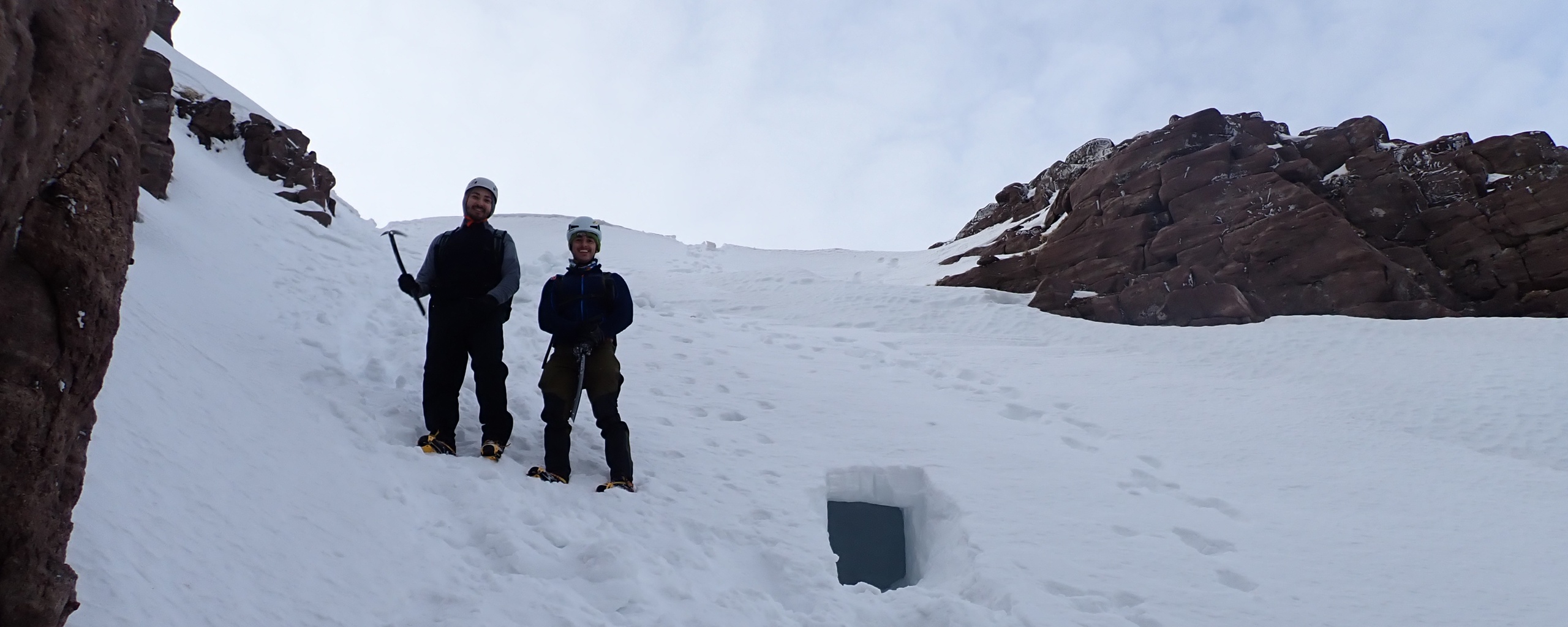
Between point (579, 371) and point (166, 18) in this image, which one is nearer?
point (579, 371)

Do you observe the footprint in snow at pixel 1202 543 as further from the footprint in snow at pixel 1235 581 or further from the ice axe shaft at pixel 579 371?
the ice axe shaft at pixel 579 371

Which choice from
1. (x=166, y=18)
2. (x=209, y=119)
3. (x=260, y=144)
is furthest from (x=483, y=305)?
(x=166, y=18)

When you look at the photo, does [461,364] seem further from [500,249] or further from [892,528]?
[892,528]

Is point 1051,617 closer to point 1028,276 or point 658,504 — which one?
point 658,504

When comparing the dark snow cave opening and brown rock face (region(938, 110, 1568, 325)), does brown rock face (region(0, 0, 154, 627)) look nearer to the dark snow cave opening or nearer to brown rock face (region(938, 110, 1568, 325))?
the dark snow cave opening

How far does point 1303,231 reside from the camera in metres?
16.1

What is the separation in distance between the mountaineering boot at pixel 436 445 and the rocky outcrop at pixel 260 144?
12884mm

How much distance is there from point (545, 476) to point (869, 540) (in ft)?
11.8

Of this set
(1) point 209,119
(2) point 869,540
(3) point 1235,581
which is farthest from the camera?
(1) point 209,119

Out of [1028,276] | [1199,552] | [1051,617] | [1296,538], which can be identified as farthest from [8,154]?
[1028,276]

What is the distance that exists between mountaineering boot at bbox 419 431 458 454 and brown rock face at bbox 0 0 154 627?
2.74m

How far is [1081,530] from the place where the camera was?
6.12 meters

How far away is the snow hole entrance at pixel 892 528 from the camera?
6.13m

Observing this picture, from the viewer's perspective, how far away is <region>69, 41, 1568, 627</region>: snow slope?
4004 millimetres
